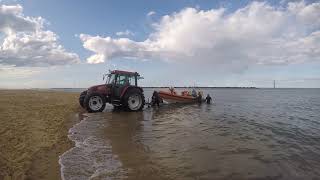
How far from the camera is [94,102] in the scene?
62.6 ft

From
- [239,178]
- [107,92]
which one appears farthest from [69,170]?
[107,92]

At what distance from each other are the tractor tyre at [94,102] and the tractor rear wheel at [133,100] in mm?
1372

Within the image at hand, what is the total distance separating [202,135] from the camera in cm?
1212

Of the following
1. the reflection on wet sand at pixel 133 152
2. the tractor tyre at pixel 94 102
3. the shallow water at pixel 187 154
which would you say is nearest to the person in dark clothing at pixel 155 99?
the tractor tyre at pixel 94 102

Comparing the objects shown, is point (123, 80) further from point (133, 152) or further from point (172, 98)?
point (133, 152)

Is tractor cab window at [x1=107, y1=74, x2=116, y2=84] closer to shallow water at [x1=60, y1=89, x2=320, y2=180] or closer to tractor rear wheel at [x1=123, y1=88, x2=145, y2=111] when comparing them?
tractor rear wheel at [x1=123, y1=88, x2=145, y2=111]

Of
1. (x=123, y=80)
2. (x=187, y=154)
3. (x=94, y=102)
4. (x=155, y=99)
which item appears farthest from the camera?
(x=155, y=99)

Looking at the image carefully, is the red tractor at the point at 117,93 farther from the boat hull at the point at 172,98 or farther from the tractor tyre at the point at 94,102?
the boat hull at the point at 172,98

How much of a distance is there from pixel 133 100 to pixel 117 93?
1.13 meters

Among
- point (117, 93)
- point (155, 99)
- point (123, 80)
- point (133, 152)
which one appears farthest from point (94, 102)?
point (133, 152)

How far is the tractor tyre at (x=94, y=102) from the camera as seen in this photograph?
61.7 ft

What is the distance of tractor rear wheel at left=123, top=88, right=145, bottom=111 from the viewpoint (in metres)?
19.9

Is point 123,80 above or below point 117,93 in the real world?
above

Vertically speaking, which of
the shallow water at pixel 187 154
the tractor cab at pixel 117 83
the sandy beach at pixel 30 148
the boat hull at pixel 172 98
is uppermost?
the tractor cab at pixel 117 83
